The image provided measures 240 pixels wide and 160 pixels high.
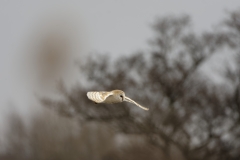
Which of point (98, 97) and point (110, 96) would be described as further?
point (110, 96)

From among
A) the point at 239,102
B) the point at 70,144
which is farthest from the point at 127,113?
the point at 70,144

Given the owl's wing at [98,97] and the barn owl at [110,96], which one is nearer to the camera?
the owl's wing at [98,97]

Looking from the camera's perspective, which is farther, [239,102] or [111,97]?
[239,102]

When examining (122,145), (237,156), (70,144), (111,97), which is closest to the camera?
(111,97)

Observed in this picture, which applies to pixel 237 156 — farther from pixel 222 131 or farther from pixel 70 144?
pixel 70 144

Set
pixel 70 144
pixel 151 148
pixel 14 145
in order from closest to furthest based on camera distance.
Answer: pixel 151 148 < pixel 70 144 < pixel 14 145

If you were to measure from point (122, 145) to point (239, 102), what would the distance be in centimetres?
866

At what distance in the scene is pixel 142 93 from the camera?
185 ft

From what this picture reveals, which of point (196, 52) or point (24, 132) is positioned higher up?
point (24, 132)

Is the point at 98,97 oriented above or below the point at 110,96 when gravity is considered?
below

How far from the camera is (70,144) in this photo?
64.2 metres

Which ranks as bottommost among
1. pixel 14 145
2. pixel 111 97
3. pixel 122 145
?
pixel 111 97

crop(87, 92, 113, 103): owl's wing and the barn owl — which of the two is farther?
the barn owl

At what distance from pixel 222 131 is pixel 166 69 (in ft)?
15.0
